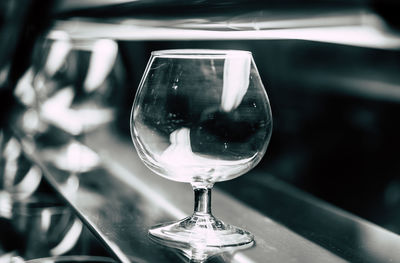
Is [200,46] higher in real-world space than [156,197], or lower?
higher

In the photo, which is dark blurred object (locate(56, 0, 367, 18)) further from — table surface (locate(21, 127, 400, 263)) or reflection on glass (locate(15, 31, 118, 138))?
table surface (locate(21, 127, 400, 263))

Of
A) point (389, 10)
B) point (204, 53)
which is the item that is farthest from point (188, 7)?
point (389, 10)

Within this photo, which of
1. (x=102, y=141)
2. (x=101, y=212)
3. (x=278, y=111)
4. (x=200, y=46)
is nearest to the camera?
(x=101, y=212)

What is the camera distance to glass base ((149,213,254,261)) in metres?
0.49

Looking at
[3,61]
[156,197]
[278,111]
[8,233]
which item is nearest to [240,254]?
[156,197]

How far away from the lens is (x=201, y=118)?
1.56ft

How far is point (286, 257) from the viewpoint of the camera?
19.5 inches

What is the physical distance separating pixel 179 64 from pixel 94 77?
53cm

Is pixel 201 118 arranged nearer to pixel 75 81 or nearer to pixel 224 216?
pixel 224 216

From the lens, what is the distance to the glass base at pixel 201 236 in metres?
0.49

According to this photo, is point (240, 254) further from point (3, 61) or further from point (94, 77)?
point (3, 61)

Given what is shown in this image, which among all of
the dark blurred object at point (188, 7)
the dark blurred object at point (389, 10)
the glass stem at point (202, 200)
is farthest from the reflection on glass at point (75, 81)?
the dark blurred object at point (389, 10)

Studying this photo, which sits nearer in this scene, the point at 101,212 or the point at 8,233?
the point at 101,212

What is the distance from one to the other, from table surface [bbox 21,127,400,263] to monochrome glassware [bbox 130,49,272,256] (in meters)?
0.04
